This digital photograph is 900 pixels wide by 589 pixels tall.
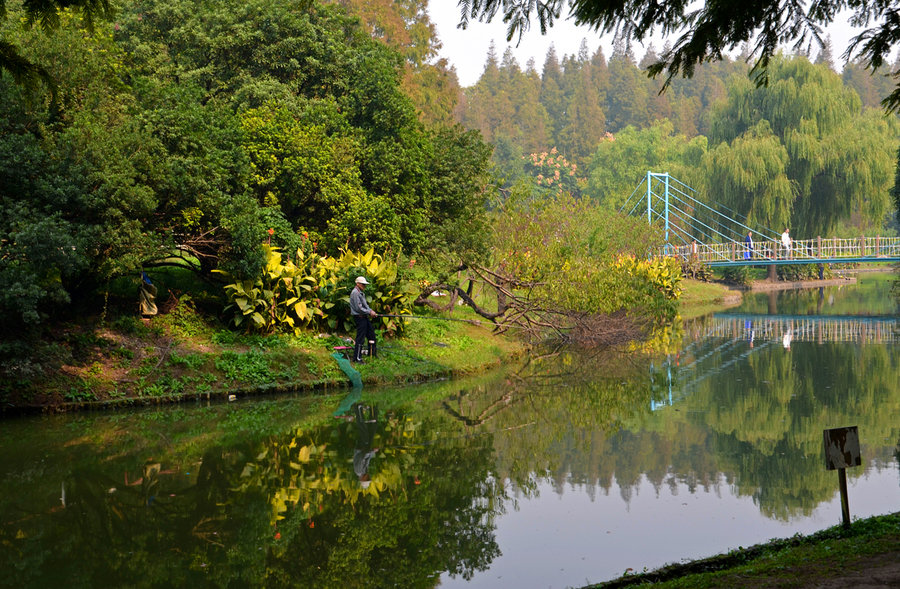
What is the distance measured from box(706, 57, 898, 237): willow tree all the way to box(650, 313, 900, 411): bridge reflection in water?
404 inches

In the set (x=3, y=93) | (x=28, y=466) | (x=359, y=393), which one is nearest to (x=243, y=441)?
(x=28, y=466)

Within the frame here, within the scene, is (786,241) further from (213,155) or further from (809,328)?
(213,155)

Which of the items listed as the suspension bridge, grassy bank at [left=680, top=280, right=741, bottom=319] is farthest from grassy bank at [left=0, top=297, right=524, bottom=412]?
the suspension bridge

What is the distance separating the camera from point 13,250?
38.0 ft

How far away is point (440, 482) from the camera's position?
9203 mm

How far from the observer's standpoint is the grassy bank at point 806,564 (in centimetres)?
518

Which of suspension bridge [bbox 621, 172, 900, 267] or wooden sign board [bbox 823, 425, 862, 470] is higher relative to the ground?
suspension bridge [bbox 621, 172, 900, 267]

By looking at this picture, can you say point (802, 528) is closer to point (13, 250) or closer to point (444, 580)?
point (444, 580)

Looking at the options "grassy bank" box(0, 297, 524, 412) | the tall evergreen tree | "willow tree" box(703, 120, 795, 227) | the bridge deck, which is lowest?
"grassy bank" box(0, 297, 524, 412)

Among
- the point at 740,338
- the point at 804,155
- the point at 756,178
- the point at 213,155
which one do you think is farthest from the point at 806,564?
the point at 804,155

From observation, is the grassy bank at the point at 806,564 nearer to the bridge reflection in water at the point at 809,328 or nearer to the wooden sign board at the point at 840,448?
the wooden sign board at the point at 840,448

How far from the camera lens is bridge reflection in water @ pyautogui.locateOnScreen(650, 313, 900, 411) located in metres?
16.1

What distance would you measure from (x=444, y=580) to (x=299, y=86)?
15.3 metres

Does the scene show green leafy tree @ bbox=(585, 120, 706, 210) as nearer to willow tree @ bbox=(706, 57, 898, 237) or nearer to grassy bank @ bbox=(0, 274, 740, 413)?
willow tree @ bbox=(706, 57, 898, 237)
